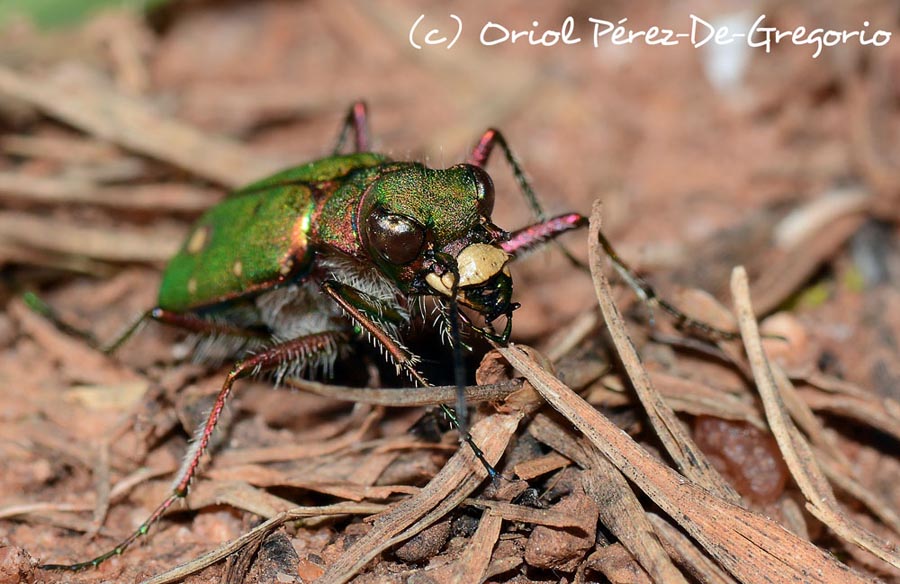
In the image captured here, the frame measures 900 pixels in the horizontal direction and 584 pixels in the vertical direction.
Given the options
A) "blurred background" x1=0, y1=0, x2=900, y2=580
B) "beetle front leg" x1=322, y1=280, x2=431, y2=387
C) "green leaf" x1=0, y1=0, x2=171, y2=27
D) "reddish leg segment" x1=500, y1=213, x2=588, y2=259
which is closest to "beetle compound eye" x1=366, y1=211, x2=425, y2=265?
"beetle front leg" x1=322, y1=280, x2=431, y2=387

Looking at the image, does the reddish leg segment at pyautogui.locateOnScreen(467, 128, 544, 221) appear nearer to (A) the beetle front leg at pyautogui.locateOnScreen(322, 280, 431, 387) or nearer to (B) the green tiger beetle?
(B) the green tiger beetle

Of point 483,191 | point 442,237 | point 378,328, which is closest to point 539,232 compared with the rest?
point 483,191

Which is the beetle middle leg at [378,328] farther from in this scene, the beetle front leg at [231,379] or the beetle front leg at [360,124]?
the beetle front leg at [360,124]

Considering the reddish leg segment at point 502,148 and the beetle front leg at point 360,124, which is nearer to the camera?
the reddish leg segment at point 502,148

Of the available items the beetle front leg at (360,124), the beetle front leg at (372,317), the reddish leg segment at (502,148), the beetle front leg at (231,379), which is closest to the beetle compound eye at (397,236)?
the beetle front leg at (372,317)

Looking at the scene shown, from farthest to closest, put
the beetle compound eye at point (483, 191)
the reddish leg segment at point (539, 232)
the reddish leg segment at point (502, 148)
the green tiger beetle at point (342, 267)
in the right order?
the reddish leg segment at point (502, 148), the reddish leg segment at point (539, 232), the beetle compound eye at point (483, 191), the green tiger beetle at point (342, 267)

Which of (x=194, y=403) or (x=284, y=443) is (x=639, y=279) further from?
(x=194, y=403)

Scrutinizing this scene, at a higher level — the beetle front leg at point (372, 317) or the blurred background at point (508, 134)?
the blurred background at point (508, 134)

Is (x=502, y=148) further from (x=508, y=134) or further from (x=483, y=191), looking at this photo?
(x=508, y=134)
